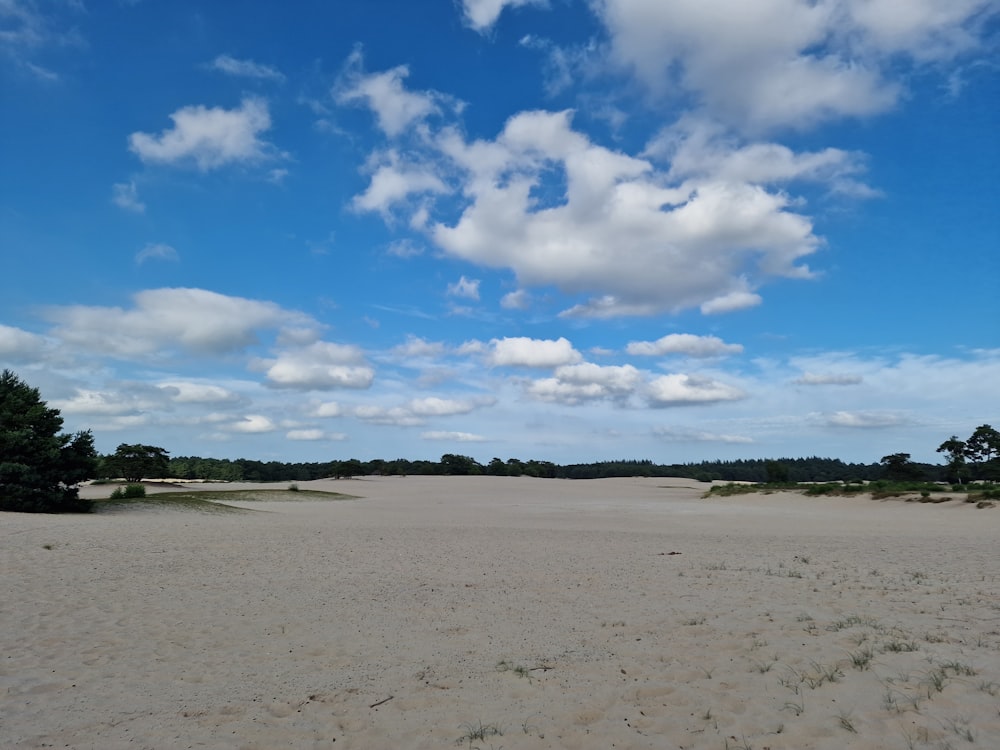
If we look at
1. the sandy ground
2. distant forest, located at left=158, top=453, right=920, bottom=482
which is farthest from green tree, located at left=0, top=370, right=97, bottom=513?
distant forest, located at left=158, top=453, right=920, bottom=482

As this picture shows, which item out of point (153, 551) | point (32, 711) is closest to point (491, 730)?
point (32, 711)

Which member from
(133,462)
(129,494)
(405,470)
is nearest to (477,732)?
(129,494)

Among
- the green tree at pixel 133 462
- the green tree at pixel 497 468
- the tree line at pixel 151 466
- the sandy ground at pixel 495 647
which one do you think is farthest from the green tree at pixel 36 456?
the green tree at pixel 497 468

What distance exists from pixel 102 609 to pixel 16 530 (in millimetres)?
10618

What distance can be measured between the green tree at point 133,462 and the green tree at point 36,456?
106ft

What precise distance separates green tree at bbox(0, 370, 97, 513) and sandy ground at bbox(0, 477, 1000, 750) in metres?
9.70

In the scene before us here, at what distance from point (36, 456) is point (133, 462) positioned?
35.2m

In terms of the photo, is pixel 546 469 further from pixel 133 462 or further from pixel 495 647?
pixel 495 647

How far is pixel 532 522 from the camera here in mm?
27719

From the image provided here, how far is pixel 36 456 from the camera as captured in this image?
24406 mm

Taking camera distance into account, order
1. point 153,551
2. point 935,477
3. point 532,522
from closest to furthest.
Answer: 1. point 153,551
2. point 532,522
3. point 935,477

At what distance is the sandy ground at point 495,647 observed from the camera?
5.33 m

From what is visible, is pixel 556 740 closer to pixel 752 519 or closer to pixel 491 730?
pixel 491 730

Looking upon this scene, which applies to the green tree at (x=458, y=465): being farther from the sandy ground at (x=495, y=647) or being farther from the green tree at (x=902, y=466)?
the sandy ground at (x=495, y=647)
